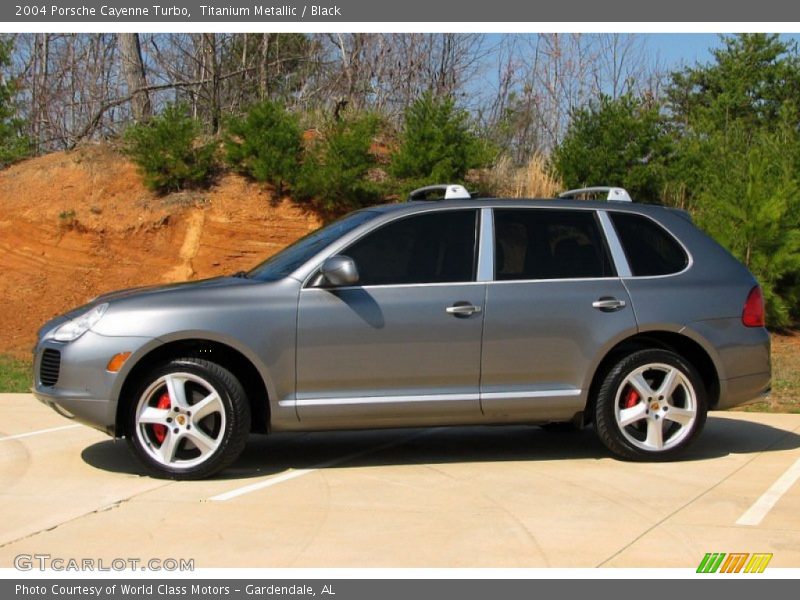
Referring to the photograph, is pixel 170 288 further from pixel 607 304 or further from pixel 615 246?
pixel 615 246

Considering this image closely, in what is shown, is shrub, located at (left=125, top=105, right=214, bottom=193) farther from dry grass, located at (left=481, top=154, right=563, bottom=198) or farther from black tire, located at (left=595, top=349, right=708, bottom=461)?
black tire, located at (left=595, top=349, right=708, bottom=461)

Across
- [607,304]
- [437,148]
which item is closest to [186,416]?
[607,304]

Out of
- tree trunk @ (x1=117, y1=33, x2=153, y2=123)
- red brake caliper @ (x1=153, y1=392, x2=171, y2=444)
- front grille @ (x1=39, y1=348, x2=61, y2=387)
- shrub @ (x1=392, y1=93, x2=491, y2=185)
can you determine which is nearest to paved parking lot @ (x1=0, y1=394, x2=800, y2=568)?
red brake caliper @ (x1=153, y1=392, x2=171, y2=444)

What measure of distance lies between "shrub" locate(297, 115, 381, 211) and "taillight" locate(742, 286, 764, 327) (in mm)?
9693

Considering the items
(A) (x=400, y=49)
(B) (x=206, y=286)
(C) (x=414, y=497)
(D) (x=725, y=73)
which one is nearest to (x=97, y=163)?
(A) (x=400, y=49)

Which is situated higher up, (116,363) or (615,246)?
(615,246)

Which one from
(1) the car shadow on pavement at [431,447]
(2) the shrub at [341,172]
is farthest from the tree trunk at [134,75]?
(1) the car shadow on pavement at [431,447]

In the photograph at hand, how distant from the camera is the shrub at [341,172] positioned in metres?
16.5

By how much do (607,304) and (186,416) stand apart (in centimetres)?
280

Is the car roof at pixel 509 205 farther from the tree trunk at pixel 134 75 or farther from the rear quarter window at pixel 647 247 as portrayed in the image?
the tree trunk at pixel 134 75

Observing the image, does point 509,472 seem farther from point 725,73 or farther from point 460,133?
point 725,73

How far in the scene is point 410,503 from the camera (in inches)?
247

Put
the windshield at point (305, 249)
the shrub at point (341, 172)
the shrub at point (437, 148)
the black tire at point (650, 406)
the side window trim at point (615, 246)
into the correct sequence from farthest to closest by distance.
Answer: the shrub at point (437, 148) → the shrub at point (341, 172) → the side window trim at point (615, 246) → the black tire at point (650, 406) → the windshield at point (305, 249)

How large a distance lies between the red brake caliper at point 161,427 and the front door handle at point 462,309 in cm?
183
